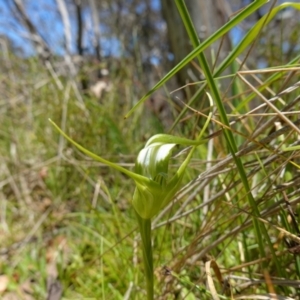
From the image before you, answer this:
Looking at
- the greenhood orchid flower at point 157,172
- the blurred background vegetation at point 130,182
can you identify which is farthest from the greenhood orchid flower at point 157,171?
the blurred background vegetation at point 130,182

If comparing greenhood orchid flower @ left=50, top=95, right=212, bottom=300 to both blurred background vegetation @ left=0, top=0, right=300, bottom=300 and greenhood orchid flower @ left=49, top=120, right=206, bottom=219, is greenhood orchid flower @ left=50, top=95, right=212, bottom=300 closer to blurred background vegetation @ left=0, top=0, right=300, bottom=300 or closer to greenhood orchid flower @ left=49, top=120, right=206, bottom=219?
greenhood orchid flower @ left=49, top=120, right=206, bottom=219

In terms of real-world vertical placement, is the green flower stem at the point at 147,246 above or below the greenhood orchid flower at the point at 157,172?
below

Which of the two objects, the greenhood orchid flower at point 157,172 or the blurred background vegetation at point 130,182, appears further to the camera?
the blurred background vegetation at point 130,182

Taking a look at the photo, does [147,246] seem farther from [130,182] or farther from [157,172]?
[130,182]

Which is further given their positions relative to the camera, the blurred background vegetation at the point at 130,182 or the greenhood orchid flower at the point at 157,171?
the blurred background vegetation at the point at 130,182

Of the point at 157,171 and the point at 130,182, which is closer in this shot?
the point at 157,171

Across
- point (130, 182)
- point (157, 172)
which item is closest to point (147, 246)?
point (157, 172)

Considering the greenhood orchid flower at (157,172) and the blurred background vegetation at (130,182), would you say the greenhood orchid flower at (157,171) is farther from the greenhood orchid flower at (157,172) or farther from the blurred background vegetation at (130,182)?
the blurred background vegetation at (130,182)

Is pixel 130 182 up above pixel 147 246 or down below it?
above
